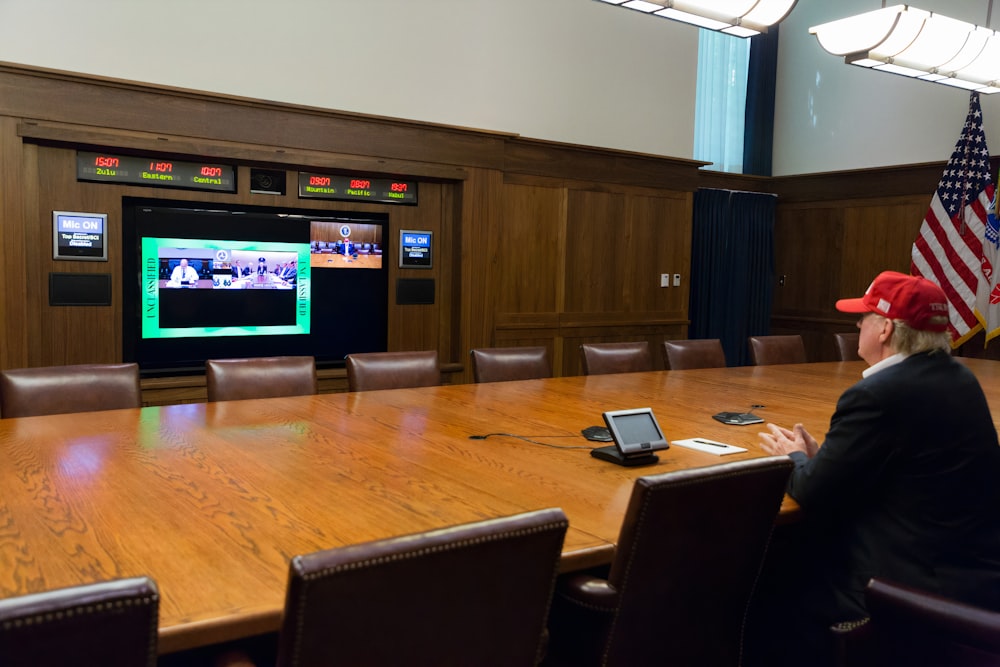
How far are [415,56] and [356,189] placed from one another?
1.18 metres

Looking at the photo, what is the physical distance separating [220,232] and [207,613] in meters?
4.43

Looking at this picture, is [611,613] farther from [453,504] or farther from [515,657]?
[453,504]

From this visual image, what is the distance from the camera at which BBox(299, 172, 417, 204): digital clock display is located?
567 cm

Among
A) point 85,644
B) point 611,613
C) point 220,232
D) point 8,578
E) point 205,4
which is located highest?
point 205,4

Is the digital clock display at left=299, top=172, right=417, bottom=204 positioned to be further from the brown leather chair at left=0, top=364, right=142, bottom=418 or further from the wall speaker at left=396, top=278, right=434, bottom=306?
the brown leather chair at left=0, top=364, right=142, bottom=418

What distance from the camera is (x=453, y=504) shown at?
2066mm

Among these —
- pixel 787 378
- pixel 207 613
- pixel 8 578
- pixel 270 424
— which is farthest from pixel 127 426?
pixel 787 378

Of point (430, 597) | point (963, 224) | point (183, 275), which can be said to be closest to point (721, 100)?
point (963, 224)

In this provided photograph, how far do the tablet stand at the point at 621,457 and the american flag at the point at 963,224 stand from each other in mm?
5197

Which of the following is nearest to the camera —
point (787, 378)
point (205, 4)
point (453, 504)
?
point (453, 504)

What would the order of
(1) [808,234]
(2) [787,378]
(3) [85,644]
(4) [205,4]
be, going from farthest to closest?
(1) [808,234] < (4) [205,4] < (2) [787,378] < (3) [85,644]

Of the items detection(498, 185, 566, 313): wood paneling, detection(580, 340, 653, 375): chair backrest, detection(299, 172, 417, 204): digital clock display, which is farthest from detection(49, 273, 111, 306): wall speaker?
detection(580, 340, 653, 375): chair backrest

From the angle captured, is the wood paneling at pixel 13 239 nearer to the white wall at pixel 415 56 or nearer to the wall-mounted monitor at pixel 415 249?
the white wall at pixel 415 56

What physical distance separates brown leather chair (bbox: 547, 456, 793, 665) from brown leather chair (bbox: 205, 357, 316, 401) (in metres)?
2.15
